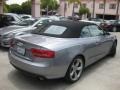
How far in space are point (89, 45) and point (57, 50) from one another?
4.24 ft

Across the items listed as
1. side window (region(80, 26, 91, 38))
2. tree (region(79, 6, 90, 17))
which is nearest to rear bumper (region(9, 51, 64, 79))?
side window (region(80, 26, 91, 38))

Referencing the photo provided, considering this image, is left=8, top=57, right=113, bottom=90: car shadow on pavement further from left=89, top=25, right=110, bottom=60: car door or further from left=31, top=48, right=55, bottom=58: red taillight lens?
left=89, top=25, right=110, bottom=60: car door

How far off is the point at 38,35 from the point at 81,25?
3.86 ft

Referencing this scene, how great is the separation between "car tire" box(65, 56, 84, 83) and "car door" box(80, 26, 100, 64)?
0.25m

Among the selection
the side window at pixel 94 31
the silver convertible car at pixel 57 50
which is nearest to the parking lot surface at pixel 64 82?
the silver convertible car at pixel 57 50

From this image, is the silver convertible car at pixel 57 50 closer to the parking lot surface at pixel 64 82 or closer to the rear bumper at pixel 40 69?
the rear bumper at pixel 40 69

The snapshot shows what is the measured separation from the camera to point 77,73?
4980 mm

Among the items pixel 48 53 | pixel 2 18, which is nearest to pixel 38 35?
pixel 48 53

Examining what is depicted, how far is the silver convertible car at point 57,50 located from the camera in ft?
13.5

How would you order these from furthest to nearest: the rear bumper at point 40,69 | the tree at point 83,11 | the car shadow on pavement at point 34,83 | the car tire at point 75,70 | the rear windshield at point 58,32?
the tree at point 83,11 → the rear windshield at point 58,32 → the car tire at point 75,70 → the car shadow on pavement at point 34,83 → the rear bumper at point 40,69

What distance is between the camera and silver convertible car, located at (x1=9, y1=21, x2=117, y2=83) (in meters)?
4.11

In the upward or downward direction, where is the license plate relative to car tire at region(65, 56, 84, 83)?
upward

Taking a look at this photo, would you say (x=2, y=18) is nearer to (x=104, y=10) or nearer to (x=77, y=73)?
(x=77, y=73)

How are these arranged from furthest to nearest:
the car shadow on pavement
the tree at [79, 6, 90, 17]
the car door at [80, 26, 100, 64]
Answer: the tree at [79, 6, 90, 17] < the car door at [80, 26, 100, 64] < the car shadow on pavement
